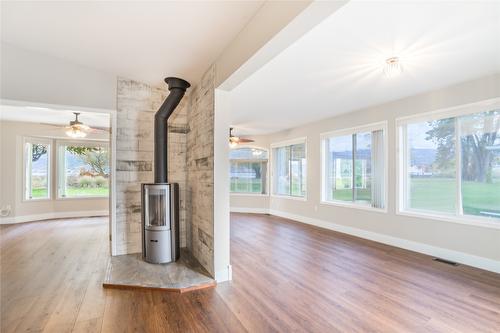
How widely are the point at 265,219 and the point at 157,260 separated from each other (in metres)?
3.79

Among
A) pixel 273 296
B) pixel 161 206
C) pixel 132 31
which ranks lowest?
pixel 273 296

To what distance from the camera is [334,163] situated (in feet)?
19.2

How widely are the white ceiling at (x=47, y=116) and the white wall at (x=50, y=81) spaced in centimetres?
155

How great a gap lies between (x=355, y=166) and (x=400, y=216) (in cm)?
143

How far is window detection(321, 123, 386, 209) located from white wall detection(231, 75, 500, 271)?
0.54 ft

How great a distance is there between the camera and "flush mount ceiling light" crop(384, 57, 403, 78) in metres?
2.78

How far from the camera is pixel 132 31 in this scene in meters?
2.51

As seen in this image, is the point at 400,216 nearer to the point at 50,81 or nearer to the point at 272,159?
the point at 272,159

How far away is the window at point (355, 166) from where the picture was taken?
15.4 ft

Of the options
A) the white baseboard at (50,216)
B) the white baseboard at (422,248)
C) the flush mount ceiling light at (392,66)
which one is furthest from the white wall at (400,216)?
the white baseboard at (50,216)

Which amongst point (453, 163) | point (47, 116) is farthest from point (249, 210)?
point (47, 116)

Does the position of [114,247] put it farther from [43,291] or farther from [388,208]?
[388,208]

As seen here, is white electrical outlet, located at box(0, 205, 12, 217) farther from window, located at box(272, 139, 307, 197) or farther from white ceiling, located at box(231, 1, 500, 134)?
window, located at box(272, 139, 307, 197)

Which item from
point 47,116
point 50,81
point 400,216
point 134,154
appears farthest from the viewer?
point 47,116
